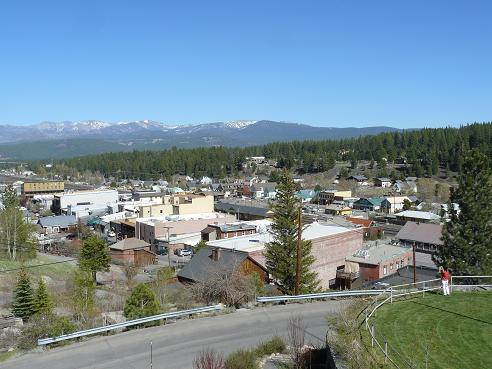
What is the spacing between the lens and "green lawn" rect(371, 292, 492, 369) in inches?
370

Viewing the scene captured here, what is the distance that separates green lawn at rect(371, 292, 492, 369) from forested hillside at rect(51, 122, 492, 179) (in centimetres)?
8495

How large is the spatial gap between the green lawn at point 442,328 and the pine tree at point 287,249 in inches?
323

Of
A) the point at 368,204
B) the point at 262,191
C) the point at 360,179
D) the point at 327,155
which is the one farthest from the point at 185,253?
the point at 327,155

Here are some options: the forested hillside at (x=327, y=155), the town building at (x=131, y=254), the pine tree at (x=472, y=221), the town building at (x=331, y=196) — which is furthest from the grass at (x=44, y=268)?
the forested hillside at (x=327, y=155)

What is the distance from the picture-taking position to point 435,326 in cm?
1130

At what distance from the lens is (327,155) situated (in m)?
116

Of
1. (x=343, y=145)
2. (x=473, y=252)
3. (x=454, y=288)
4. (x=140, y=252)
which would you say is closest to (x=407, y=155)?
(x=343, y=145)

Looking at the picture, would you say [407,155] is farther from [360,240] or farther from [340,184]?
[360,240]

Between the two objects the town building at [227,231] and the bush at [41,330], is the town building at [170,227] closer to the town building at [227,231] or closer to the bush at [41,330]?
the town building at [227,231]

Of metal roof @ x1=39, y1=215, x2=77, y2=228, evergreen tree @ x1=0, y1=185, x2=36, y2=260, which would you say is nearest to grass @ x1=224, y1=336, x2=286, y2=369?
evergreen tree @ x1=0, y1=185, x2=36, y2=260

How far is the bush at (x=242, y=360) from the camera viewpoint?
10.1 meters

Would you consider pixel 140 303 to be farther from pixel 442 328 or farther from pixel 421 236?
pixel 421 236

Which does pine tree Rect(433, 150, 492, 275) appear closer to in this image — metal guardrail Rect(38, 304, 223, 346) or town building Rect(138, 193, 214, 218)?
metal guardrail Rect(38, 304, 223, 346)

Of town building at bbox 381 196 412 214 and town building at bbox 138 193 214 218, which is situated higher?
town building at bbox 138 193 214 218
